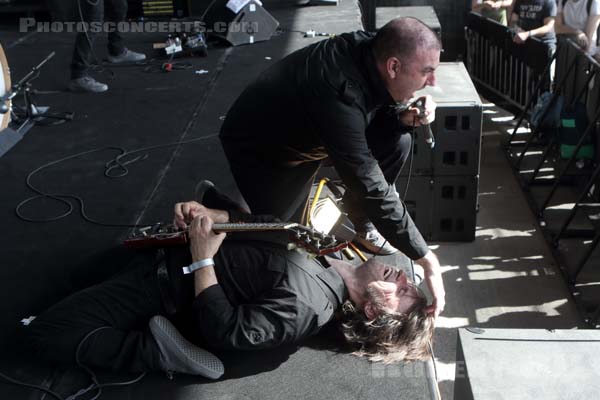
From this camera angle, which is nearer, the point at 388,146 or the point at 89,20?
the point at 388,146

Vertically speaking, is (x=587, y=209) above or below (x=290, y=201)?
below

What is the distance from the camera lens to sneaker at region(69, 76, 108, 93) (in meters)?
5.11

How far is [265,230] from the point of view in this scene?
2.40m

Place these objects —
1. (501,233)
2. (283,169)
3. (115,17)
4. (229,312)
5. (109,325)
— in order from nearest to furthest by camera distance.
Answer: (229,312), (109,325), (283,169), (501,233), (115,17)

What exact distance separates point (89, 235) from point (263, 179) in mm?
950

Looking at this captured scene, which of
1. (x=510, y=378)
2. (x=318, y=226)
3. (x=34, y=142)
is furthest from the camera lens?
(x=34, y=142)

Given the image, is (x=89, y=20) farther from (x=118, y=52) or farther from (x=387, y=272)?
(x=387, y=272)

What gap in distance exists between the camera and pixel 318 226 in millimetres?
3109

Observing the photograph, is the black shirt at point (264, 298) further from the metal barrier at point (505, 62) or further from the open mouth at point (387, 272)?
the metal barrier at point (505, 62)

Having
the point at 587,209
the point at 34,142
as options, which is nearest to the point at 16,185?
the point at 34,142

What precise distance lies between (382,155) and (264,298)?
0.92m

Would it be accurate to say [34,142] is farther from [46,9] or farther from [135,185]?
[46,9]

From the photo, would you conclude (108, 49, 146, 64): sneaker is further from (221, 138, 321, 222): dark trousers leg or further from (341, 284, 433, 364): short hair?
(341, 284, 433, 364): short hair

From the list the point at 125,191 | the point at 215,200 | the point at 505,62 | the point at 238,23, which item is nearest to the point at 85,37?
the point at 125,191
